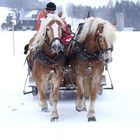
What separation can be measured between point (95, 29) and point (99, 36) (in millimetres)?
186

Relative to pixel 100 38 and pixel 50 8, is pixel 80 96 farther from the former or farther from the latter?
pixel 50 8

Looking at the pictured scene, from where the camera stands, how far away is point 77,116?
9.48 m

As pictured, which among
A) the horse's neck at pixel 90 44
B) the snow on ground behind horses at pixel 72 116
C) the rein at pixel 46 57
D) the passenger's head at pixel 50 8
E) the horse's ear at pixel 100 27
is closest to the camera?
the snow on ground behind horses at pixel 72 116

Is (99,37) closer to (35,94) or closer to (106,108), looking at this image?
(106,108)

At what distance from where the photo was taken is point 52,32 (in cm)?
876

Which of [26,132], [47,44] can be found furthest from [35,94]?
[26,132]

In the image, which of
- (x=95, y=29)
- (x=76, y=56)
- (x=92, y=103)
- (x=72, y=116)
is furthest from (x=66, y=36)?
(x=72, y=116)

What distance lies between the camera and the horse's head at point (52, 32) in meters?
8.51

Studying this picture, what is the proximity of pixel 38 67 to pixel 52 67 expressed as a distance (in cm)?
36

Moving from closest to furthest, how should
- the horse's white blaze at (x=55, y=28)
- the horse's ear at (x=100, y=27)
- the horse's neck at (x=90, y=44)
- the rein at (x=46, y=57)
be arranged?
the horse's white blaze at (x=55, y=28) → the horse's ear at (x=100, y=27) → the horse's neck at (x=90, y=44) → the rein at (x=46, y=57)

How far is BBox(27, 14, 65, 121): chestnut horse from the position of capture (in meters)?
8.77

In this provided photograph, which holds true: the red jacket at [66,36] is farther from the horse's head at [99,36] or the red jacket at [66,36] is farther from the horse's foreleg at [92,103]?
the horse's foreleg at [92,103]

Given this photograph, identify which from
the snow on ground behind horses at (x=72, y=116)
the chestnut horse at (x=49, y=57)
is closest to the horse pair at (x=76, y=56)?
the chestnut horse at (x=49, y=57)

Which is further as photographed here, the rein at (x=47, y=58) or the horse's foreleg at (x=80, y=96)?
the horse's foreleg at (x=80, y=96)
